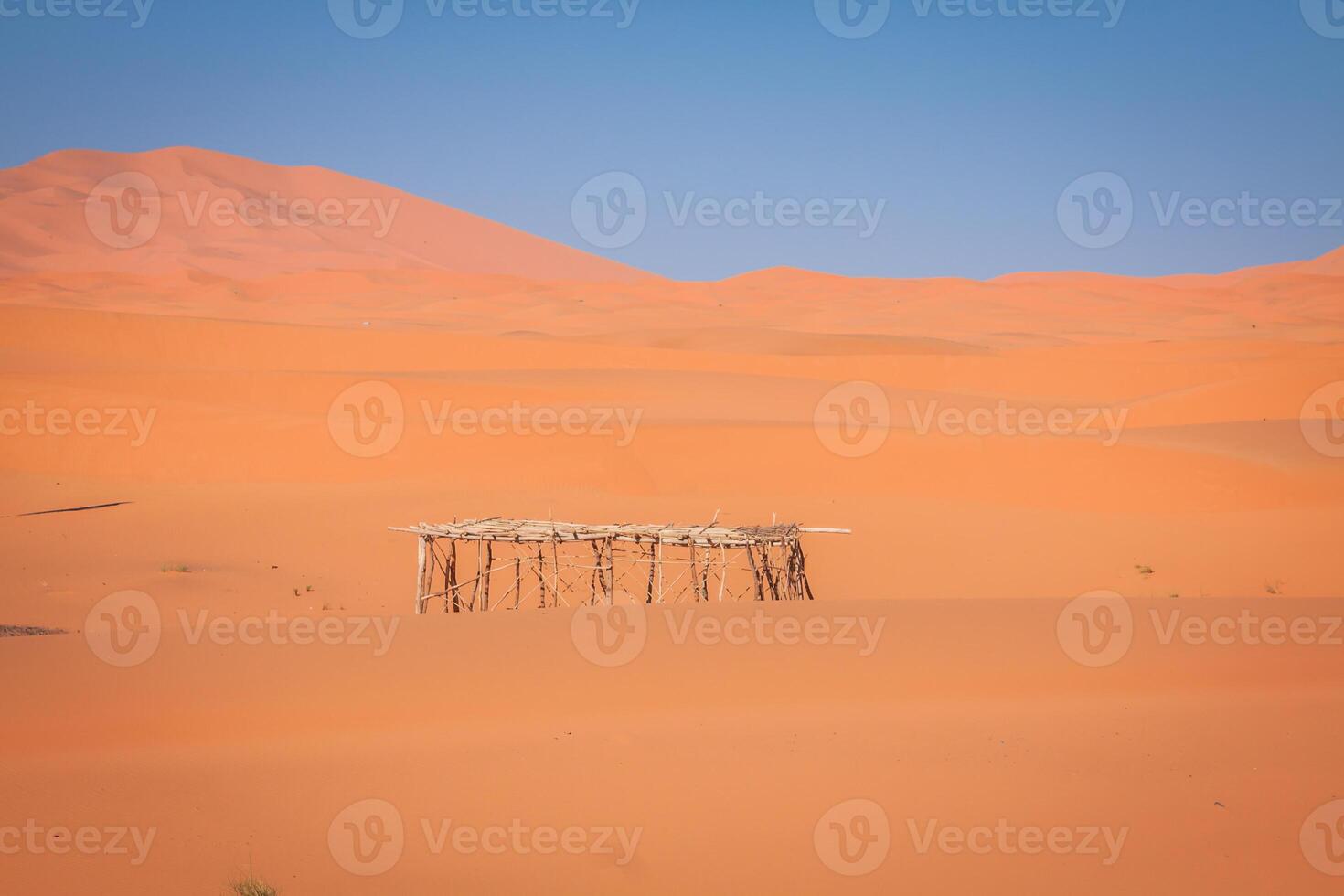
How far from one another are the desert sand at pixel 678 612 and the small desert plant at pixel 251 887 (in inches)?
6.2

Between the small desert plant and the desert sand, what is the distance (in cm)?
16

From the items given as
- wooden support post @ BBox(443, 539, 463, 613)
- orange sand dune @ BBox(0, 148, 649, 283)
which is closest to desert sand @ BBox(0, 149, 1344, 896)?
wooden support post @ BBox(443, 539, 463, 613)

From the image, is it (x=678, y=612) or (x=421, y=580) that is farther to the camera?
(x=421, y=580)

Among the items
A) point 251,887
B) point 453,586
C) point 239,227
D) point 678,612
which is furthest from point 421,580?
point 239,227

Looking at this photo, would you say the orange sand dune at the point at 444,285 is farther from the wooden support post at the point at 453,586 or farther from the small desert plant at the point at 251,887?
the small desert plant at the point at 251,887

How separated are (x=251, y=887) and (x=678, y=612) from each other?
644 cm

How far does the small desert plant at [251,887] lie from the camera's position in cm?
625

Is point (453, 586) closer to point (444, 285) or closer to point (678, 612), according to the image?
point (678, 612)

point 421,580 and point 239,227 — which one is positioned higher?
point 239,227

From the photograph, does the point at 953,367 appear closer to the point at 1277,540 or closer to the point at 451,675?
the point at 1277,540

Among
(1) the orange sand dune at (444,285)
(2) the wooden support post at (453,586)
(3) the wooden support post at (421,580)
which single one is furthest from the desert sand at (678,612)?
(1) the orange sand dune at (444,285)

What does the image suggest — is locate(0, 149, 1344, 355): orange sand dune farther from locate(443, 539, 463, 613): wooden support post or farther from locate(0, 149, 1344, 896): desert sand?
locate(443, 539, 463, 613): wooden support post

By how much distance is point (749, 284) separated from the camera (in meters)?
87.9

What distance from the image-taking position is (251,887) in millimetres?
6293
